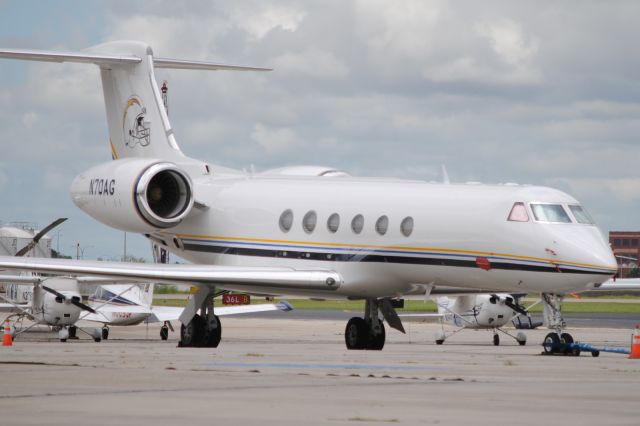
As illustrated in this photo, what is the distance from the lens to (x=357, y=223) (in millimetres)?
25438

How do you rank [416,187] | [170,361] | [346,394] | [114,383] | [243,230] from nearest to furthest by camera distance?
1. [346,394]
2. [114,383]
3. [170,361]
4. [416,187]
5. [243,230]

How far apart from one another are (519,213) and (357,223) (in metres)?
3.69

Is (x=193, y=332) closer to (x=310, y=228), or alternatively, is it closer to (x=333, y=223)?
(x=310, y=228)

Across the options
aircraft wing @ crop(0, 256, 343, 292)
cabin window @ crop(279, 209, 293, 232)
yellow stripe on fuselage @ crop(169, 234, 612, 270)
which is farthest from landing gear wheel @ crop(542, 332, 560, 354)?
cabin window @ crop(279, 209, 293, 232)

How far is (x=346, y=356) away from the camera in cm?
2041

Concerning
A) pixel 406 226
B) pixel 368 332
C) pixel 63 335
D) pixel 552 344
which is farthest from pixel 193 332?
pixel 63 335

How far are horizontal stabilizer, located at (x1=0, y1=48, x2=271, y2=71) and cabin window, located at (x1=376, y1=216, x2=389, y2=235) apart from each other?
28.8 ft

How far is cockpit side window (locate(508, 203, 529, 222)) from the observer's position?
2297cm

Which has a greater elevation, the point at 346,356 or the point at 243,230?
the point at 243,230

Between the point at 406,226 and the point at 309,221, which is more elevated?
the point at 309,221

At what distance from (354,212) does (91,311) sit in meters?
15.9

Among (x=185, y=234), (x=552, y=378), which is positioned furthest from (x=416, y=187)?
(x=552, y=378)

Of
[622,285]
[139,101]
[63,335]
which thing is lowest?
[63,335]

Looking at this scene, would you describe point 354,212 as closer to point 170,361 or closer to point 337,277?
point 337,277
